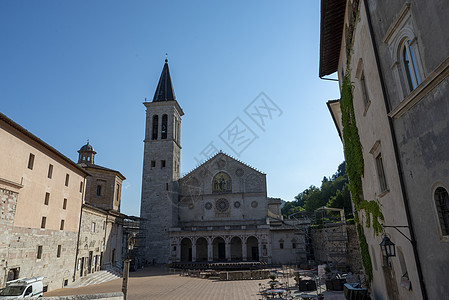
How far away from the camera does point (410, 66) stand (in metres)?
6.81

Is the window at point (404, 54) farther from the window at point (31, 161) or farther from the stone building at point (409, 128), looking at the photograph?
the window at point (31, 161)

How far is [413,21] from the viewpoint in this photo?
623 cm

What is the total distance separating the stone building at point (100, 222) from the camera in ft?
87.0

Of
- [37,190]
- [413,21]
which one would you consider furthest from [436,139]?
[37,190]

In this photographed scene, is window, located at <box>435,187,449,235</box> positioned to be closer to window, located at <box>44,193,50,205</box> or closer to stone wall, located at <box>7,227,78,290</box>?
stone wall, located at <box>7,227,78,290</box>

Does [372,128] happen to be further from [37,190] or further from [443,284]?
[37,190]

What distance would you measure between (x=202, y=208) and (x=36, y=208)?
99.7ft

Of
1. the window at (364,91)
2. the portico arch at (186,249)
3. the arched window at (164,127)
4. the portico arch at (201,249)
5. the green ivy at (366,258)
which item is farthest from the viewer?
the arched window at (164,127)

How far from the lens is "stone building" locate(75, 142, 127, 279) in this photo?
26.5 m

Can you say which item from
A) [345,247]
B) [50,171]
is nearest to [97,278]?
[50,171]

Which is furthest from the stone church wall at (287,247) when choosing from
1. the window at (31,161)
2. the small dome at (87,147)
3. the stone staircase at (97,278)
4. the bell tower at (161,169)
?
the window at (31,161)

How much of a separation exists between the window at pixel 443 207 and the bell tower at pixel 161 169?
41.6 meters

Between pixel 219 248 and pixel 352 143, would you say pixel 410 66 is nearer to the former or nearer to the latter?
pixel 352 143

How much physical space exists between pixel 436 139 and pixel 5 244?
1931cm
